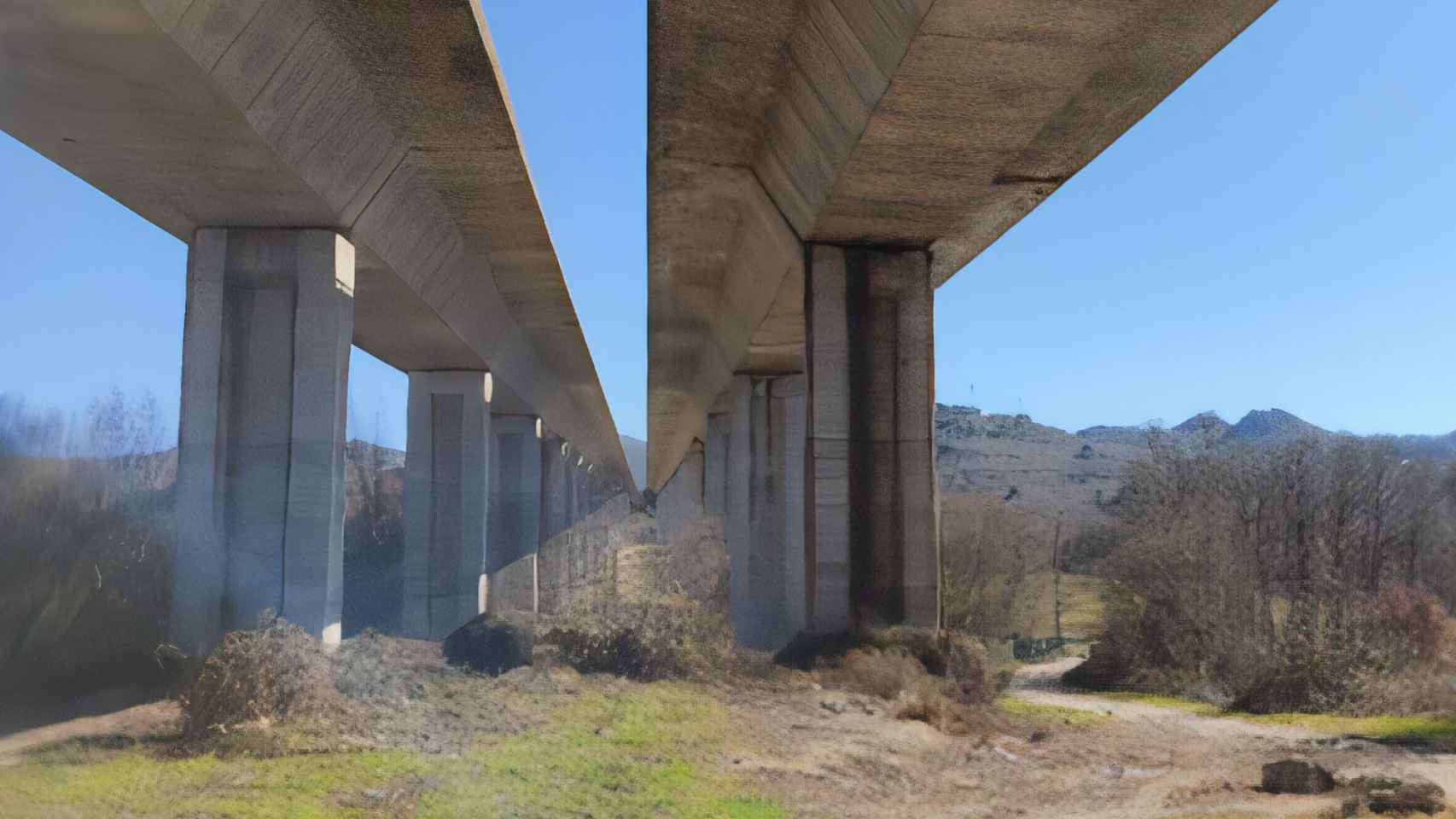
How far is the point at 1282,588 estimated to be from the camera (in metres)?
27.4

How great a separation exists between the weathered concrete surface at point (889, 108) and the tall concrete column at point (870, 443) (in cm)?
67

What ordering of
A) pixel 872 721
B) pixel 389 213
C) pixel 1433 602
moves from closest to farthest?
pixel 872 721 → pixel 389 213 → pixel 1433 602

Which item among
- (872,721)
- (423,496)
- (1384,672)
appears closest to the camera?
(872,721)

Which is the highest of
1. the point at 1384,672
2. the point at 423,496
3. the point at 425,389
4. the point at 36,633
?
the point at 425,389

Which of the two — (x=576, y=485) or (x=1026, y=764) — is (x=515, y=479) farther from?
(x=1026, y=764)

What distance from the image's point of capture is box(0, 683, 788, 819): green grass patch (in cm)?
721

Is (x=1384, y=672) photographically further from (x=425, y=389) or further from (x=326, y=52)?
(x=425, y=389)

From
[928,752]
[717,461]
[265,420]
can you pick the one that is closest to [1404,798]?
[928,752]

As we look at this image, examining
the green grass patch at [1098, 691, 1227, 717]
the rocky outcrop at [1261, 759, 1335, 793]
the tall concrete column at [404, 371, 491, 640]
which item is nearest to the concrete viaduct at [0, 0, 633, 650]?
the tall concrete column at [404, 371, 491, 640]

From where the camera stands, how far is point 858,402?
15.3m

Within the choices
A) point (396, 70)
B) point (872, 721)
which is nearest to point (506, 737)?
point (872, 721)

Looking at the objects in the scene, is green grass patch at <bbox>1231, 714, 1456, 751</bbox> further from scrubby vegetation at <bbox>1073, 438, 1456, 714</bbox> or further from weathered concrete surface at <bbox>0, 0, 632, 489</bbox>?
weathered concrete surface at <bbox>0, 0, 632, 489</bbox>

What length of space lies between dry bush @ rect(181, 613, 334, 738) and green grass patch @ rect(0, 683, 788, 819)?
0.70m

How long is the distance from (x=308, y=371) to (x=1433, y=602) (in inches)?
1036
